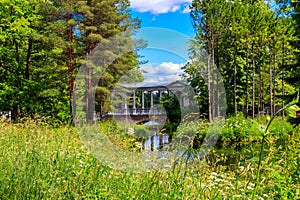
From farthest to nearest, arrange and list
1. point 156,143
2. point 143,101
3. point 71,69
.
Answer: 1. point 71,69
2. point 143,101
3. point 156,143

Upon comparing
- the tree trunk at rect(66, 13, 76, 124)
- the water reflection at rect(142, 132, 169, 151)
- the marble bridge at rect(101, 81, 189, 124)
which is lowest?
the water reflection at rect(142, 132, 169, 151)

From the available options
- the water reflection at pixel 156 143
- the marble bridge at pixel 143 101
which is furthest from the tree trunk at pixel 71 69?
the water reflection at pixel 156 143

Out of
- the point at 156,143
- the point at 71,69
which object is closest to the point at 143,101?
the point at 156,143

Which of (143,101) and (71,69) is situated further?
(71,69)

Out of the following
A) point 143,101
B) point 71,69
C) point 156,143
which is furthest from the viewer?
point 71,69

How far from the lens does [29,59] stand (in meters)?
15.3

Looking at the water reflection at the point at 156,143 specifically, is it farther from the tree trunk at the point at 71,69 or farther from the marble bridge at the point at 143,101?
the tree trunk at the point at 71,69

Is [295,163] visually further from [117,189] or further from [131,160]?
[117,189]

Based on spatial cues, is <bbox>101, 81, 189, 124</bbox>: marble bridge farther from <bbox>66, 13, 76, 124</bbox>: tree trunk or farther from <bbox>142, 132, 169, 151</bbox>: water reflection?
<bbox>66, 13, 76, 124</bbox>: tree trunk

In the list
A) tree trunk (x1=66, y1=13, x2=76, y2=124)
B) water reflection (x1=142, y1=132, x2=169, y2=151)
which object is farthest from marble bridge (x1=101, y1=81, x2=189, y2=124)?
tree trunk (x1=66, y1=13, x2=76, y2=124)

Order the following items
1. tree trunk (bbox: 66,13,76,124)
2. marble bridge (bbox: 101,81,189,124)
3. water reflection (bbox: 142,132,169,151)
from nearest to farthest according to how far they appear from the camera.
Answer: water reflection (bbox: 142,132,169,151), marble bridge (bbox: 101,81,189,124), tree trunk (bbox: 66,13,76,124)

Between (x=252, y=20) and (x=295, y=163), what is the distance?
514 inches

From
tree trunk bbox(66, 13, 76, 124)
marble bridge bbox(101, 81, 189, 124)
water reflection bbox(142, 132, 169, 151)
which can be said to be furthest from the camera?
tree trunk bbox(66, 13, 76, 124)

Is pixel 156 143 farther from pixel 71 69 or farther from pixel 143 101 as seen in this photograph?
pixel 71 69
